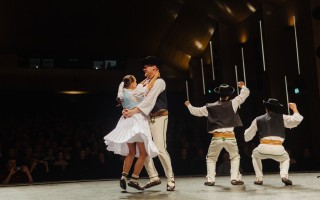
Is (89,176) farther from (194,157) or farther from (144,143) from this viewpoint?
(144,143)

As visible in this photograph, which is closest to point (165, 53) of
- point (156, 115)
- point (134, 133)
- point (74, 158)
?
point (74, 158)

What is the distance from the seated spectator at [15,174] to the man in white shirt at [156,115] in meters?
3.37

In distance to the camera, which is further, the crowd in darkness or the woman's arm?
the crowd in darkness

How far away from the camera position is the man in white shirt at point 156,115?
3998 millimetres

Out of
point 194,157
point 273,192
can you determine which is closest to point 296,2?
point 194,157

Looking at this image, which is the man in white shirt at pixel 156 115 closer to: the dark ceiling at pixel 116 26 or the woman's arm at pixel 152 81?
the woman's arm at pixel 152 81

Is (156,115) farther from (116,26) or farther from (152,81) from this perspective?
(116,26)

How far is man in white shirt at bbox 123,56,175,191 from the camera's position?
157 inches

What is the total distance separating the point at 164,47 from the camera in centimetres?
1523

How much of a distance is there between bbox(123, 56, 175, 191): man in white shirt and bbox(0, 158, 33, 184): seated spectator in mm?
3373

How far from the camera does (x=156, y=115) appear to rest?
4133 millimetres

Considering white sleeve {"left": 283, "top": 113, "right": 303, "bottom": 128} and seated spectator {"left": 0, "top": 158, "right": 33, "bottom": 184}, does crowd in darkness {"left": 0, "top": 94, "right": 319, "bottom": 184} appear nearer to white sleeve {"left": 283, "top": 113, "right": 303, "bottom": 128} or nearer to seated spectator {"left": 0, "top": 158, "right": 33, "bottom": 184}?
seated spectator {"left": 0, "top": 158, "right": 33, "bottom": 184}

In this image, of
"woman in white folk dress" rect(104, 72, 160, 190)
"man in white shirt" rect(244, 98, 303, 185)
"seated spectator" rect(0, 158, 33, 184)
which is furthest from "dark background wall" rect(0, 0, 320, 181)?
"woman in white folk dress" rect(104, 72, 160, 190)

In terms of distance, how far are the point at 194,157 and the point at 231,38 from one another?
4.51 meters
